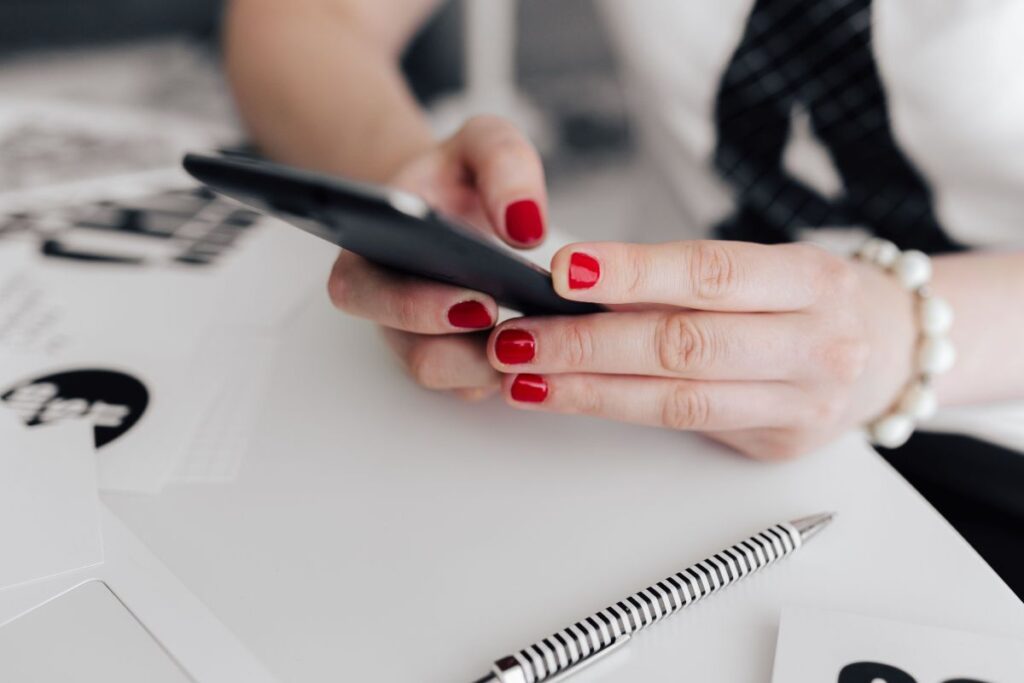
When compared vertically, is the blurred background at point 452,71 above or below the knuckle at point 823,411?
above

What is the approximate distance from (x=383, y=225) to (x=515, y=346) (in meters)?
0.12

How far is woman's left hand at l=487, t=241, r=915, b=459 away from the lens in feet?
1.11

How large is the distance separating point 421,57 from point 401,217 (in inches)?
52.3

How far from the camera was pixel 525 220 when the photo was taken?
15.8 inches

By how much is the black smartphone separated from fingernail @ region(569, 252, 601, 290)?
1 cm

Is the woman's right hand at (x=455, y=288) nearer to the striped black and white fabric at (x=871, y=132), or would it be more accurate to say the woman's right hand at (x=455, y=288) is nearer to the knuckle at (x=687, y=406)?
the knuckle at (x=687, y=406)

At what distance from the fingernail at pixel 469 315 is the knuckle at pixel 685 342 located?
0.08 m

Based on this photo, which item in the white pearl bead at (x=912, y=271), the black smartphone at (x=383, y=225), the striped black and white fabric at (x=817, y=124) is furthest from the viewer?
the striped black and white fabric at (x=817, y=124)

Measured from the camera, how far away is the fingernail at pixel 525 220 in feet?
1.31

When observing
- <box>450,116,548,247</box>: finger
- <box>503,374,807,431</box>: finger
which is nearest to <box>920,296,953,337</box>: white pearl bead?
<box>503,374,807,431</box>: finger

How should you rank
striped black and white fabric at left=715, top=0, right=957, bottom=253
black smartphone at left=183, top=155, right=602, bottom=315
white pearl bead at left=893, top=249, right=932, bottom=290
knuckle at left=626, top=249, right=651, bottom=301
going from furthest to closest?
striped black and white fabric at left=715, top=0, right=957, bottom=253, white pearl bead at left=893, top=249, right=932, bottom=290, knuckle at left=626, top=249, right=651, bottom=301, black smartphone at left=183, top=155, right=602, bottom=315

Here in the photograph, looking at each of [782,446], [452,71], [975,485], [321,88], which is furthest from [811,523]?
[452,71]

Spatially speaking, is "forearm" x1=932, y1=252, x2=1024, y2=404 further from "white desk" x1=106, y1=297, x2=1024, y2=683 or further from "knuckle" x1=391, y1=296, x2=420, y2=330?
"knuckle" x1=391, y1=296, x2=420, y2=330

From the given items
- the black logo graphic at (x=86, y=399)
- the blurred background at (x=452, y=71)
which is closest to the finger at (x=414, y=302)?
the black logo graphic at (x=86, y=399)
